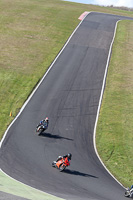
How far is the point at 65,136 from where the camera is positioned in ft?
90.9

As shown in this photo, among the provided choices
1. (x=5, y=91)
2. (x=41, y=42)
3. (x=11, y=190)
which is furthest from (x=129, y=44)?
(x=11, y=190)

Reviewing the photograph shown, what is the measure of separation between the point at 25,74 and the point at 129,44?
2350 centimetres

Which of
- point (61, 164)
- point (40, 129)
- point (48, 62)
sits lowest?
point (61, 164)

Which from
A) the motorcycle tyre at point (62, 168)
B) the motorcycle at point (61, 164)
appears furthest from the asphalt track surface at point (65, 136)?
the motorcycle at point (61, 164)

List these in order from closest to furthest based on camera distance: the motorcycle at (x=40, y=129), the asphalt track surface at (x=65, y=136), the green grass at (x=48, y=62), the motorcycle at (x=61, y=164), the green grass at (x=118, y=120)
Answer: the asphalt track surface at (x=65, y=136) < the motorcycle at (x=61, y=164) < the green grass at (x=118, y=120) < the motorcycle at (x=40, y=129) < the green grass at (x=48, y=62)

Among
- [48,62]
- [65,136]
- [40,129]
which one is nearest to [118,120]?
[65,136]

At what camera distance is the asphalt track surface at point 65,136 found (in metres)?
20.1

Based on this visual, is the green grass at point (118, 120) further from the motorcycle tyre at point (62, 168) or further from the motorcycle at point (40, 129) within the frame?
the motorcycle at point (40, 129)

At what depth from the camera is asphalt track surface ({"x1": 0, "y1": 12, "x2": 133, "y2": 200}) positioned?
20.1 m

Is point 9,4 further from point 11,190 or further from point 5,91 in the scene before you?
point 11,190

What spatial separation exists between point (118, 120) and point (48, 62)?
651 inches

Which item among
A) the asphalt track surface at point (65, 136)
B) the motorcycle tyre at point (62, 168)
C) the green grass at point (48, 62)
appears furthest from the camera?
the green grass at point (48, 62)

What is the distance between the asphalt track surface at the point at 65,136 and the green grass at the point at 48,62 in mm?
1226

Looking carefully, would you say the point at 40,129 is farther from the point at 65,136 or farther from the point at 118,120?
the point at 118,120
